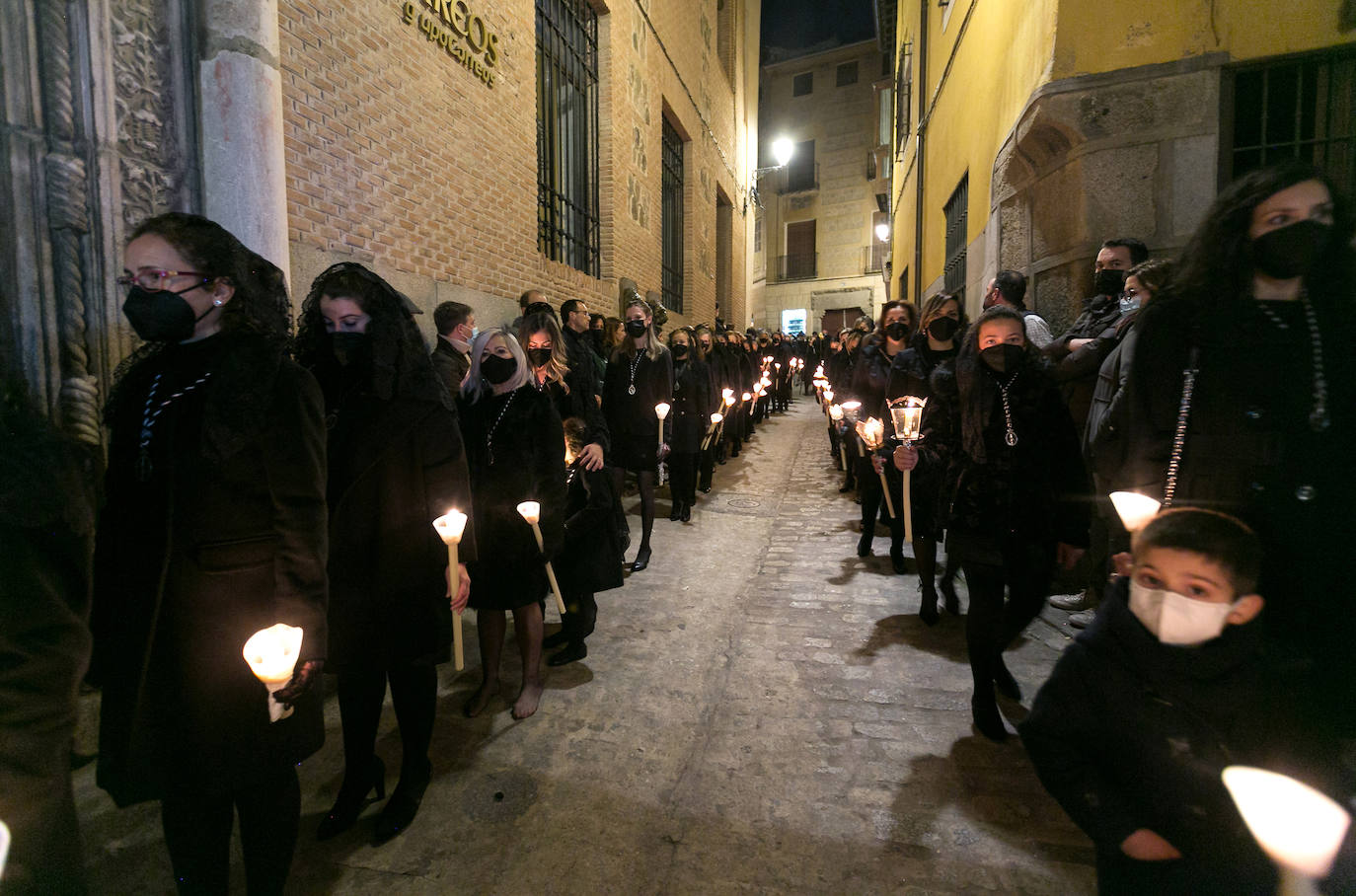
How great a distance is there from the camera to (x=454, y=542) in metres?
2.41

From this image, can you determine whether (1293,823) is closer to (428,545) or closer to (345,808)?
(428,545)

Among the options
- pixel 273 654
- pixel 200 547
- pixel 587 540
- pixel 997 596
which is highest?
pixel 200 547

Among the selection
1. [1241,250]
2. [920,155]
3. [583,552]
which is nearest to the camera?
[1241,250]

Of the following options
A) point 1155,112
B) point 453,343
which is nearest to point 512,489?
point 453,343

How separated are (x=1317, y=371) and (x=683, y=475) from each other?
5.67 metres

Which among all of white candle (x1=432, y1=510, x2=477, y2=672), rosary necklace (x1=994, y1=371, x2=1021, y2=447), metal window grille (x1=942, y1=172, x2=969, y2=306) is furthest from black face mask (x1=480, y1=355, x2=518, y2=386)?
metal window grille (x1=942, y1=172, x2=969, y2=306)

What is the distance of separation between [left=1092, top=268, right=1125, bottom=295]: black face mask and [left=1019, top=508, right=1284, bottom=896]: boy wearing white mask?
3.39m

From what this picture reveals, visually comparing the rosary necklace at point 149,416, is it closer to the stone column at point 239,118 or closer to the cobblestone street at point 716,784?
Answer: the cobblestone street at point 716,784

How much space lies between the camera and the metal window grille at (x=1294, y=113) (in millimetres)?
4418

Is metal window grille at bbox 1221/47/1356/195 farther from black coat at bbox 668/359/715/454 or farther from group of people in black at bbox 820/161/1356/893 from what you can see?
black coat at bbox 668/359/715/454

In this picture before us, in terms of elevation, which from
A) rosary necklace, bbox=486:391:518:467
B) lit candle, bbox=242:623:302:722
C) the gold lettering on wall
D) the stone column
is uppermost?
the gold lettering on wall

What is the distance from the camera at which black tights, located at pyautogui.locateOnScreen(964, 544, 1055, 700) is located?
300 cm

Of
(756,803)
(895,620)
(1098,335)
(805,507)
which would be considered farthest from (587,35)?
(756,803)

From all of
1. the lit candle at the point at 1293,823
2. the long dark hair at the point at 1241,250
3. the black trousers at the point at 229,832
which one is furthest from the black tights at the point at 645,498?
the lit candle at the point at 1293,823
